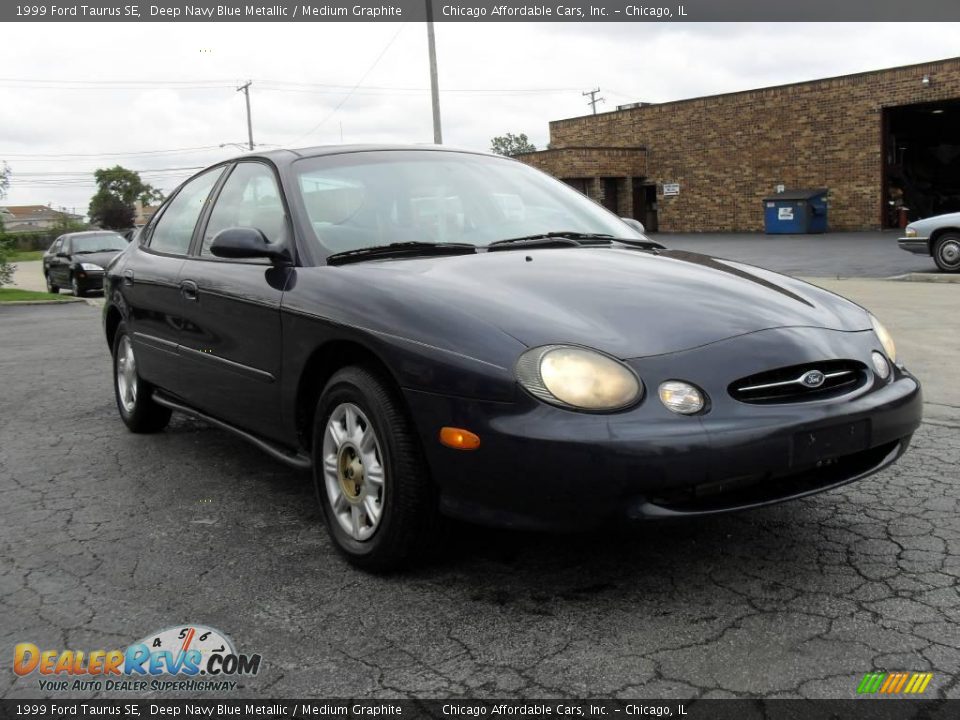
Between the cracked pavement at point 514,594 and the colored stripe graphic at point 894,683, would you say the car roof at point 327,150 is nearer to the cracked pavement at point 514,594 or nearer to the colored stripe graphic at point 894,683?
the cracked pavement at point 514,594

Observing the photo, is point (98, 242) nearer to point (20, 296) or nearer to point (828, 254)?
point (20, 296)

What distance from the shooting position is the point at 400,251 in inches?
142

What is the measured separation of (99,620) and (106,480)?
1806mm

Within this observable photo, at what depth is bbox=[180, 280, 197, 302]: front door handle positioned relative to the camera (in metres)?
4.30

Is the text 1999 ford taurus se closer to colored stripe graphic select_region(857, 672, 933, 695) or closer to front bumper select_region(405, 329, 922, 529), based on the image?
front bumper select_region(405, 329, 922, 529)

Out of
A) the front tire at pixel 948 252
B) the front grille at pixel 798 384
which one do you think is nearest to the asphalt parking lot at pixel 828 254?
the front tire at pixel 948 252

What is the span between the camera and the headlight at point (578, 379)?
103 inches

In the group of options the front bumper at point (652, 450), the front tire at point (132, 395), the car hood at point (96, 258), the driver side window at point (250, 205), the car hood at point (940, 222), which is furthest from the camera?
the car hood at point (96, 258)

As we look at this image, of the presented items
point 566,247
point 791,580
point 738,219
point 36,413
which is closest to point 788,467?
point 791,580

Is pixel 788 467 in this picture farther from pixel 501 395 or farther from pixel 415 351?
pixel 415 351

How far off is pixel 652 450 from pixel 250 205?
245 cm

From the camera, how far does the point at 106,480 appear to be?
4.57 meters

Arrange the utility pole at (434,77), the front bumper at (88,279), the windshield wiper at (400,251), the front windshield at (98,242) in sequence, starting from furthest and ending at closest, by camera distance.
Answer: the utility pole at (434,77), the front windshield at (98,242), the front bumper at (88,279), the windshield wiper at (400,251)

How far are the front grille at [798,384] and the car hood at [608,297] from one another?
0.17m
